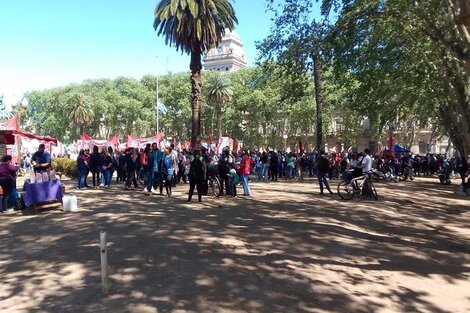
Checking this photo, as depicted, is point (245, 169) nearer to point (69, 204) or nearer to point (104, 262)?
point (69, 204)

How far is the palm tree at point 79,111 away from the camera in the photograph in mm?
68562

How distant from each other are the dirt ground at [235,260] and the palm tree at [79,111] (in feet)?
196

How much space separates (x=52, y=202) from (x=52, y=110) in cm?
7636

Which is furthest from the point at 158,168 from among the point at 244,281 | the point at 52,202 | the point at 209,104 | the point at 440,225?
the point at 209,104

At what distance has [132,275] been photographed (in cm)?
606

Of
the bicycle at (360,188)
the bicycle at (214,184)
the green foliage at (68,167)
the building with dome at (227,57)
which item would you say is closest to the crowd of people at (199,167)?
the bicycle at (214,184)

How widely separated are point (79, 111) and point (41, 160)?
2314 inches

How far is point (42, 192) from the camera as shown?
468 inches

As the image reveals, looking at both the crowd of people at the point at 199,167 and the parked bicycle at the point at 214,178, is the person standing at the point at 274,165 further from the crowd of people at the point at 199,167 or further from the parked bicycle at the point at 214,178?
the parked bicycle at the point at 214,178

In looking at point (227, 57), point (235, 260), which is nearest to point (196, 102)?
point (235, 260)

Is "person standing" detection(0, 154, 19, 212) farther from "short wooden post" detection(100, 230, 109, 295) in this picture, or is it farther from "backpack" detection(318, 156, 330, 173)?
"backpack" detection(318, 156, 330, 173)

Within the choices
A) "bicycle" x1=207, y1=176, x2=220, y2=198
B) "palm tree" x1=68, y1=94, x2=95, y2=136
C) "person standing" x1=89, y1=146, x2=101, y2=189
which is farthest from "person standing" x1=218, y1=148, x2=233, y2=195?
"palm tree" x1=68, y1=94, x2=95, y2=136

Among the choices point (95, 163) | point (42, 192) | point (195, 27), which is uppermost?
point (195, 27)

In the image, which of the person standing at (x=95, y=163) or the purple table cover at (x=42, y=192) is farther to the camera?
the person standing at (x=95, y=163)
